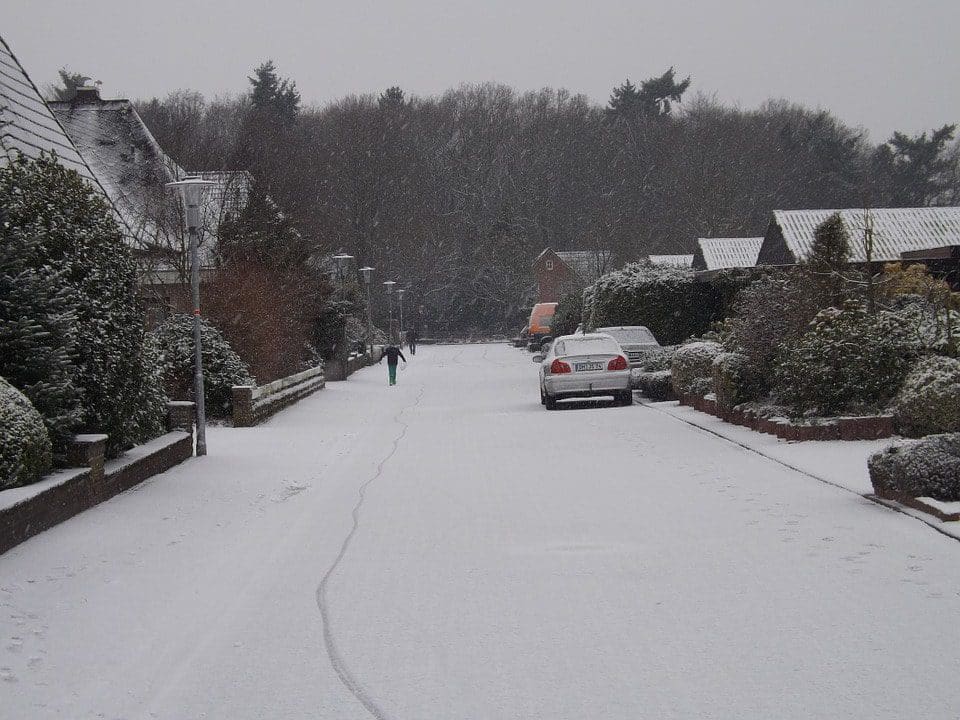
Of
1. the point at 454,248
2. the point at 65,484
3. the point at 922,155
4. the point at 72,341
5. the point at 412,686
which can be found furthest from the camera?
the point at 454,248

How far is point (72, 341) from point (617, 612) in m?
7.00

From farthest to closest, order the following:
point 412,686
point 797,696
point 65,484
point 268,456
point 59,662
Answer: point 268,456
point 65,484
point 59,662
point 412,686
point 797,696

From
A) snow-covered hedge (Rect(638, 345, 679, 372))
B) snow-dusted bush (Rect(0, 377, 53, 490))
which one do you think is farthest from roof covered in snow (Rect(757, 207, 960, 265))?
snow-dusted bush (Rect(0, 377, 53, 490))

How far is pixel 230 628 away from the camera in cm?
681

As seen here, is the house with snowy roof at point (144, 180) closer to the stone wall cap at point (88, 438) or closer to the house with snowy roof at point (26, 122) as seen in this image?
the house with snowy roof at point (26, 122)

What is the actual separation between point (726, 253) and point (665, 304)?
1823cm

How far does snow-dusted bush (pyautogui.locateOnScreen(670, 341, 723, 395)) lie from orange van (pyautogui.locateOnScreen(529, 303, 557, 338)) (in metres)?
40.0

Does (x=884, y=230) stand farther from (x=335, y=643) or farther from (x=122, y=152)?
(x=335, y=643)

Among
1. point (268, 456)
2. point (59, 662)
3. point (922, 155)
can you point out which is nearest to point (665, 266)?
point (268, 456)

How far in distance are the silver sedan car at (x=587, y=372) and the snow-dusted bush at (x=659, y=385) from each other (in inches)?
53.1

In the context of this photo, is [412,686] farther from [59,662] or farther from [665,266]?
[665,266]

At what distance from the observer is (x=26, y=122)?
19.1 m

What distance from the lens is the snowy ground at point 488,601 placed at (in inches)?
214

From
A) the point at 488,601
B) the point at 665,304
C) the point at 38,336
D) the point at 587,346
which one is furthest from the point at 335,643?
the point at 665,304
